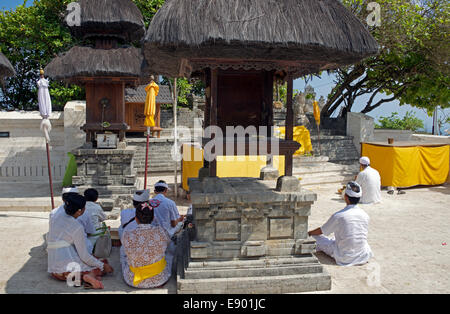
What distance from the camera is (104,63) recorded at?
8930mm

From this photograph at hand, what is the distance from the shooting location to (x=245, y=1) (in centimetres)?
463

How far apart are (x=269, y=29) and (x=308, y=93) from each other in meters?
18.2

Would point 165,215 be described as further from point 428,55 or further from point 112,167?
point 428,55

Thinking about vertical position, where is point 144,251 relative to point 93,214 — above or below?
below

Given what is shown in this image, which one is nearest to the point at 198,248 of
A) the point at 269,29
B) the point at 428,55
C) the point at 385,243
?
the point at 269,29

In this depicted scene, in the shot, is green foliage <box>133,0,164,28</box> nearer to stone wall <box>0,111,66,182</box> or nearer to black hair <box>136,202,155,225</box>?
stone wall <box>0,111,66,182</box>

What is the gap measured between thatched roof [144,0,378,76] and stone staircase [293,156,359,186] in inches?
303

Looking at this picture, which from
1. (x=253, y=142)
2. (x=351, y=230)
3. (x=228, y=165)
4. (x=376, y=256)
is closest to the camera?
Answer: (x=253, y=142)

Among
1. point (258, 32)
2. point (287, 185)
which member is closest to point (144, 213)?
point (287, 185)

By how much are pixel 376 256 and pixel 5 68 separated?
30.7 feet

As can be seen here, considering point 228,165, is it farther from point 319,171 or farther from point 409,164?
point 409,164

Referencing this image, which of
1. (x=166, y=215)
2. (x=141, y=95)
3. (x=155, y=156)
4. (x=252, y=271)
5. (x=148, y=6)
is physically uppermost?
(x=148, y=6)

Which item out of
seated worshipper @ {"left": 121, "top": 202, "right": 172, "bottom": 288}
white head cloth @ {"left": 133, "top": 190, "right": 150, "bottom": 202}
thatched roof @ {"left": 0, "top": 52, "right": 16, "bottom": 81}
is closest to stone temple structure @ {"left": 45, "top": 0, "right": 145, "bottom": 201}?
thatched roof @ {"left": 0, "top": 52, "right": 16, "bottom": 81}

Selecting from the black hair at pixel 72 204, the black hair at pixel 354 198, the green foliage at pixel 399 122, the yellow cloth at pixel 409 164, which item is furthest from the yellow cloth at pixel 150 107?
the green foliage at pixel 399 122
